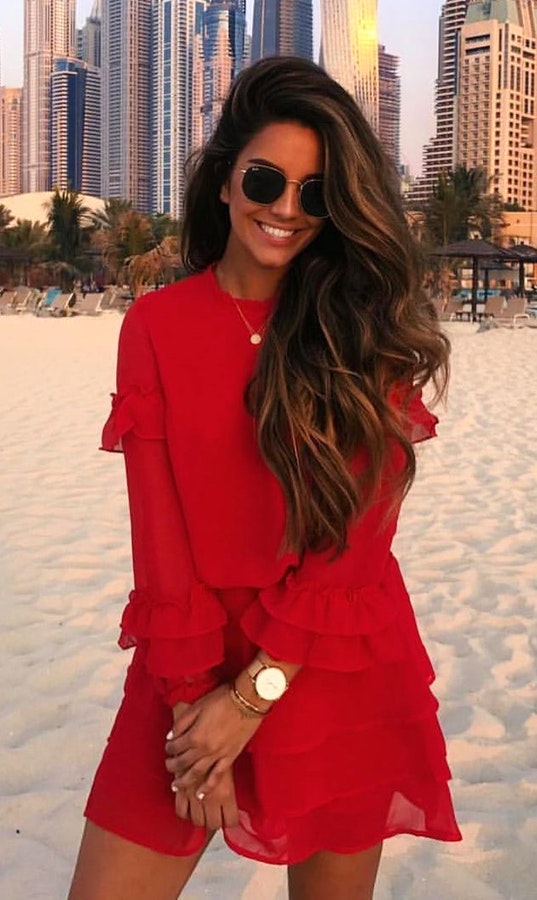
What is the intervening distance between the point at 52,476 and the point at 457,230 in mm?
31439

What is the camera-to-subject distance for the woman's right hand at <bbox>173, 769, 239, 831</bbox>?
121cm

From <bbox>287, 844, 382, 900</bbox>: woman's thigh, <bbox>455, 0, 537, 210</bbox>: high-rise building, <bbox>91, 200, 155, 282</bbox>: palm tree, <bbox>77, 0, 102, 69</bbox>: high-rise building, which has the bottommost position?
<bbox>287, 844, 382, 900</bbox>: woman's thigh

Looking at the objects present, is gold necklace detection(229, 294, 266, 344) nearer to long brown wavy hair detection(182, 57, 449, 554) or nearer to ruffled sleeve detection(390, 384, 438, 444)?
long brown wavy hair detection(182, 57, 449, 554)

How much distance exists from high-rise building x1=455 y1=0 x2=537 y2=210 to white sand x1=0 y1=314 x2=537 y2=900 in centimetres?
8806

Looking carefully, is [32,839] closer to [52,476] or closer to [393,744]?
[393,744]

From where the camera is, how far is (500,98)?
91875 millimetres

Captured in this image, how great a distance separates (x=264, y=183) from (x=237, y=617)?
0.58 m

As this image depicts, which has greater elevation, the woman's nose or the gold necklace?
the woman's nose

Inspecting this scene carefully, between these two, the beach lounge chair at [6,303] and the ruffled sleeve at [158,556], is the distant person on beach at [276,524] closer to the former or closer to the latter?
the ruffled sleeve at [158,556]

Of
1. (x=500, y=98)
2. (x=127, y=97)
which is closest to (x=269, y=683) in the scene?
(x=500, y=98)

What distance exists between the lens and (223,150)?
136 cm

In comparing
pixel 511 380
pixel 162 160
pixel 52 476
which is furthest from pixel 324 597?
pixel 162 160

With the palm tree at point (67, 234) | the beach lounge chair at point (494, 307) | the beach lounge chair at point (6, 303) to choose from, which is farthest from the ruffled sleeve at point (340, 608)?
the palm tree at point (67, 234)

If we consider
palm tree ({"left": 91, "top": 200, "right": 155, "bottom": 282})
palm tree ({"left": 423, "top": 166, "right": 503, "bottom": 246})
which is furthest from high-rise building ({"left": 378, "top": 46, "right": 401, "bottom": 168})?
palm tree ({"left": 91, "top": 200, "right": 155, "bottom": 282})
